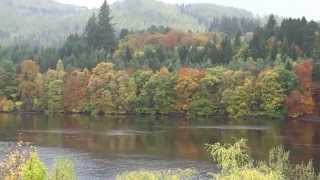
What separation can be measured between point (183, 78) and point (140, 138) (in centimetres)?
5211

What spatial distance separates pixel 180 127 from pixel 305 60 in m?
42.8

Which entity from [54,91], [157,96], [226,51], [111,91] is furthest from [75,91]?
[226,51]

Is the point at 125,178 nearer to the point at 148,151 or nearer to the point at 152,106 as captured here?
the point at 148,151

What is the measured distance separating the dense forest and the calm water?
9129 millimetres

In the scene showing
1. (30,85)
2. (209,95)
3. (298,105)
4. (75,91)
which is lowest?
(75,91)

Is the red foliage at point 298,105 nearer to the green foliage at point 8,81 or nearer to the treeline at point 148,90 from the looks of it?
the treeline at point 148,90

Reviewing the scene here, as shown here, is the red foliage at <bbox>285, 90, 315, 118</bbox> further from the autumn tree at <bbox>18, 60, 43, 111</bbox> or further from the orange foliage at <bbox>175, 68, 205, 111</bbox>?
the autumn tree at <bbox>18, 60, 43, 111</bbox>

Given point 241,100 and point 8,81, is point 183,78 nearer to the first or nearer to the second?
point 241,100

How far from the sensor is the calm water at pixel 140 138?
78625 millimetres

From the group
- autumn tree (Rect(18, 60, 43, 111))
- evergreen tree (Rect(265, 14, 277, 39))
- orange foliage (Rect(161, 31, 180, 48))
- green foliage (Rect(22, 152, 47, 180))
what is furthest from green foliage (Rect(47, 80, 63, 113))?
green foliage (Rect(22, 152, 47, 180))

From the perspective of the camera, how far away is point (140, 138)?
336 ft

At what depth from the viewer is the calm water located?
78.6m

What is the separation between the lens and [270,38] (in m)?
174

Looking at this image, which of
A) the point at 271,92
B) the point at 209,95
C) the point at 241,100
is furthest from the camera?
the point at 209,95
